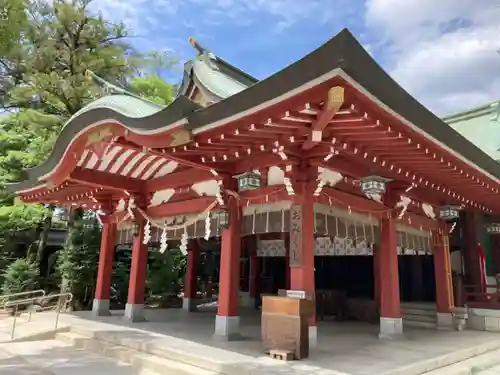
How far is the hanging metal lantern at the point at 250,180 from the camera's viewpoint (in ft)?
21.1

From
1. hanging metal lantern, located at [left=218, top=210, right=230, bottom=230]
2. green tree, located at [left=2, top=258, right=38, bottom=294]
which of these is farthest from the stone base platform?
green tree, located at [left=2, top=258, right=38, bottom=294]

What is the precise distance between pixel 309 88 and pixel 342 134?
1.49 meters

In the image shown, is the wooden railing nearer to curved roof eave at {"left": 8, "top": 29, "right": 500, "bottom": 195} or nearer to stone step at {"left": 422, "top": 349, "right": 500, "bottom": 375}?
stone step at {"left": 422, "top": 349, "right": 500, "bottom": 375}

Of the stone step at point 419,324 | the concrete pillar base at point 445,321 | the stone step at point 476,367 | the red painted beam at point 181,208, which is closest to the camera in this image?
the stone step at point 476,367

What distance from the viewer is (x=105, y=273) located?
33.9ft

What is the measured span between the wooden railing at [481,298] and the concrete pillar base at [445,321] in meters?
0.86

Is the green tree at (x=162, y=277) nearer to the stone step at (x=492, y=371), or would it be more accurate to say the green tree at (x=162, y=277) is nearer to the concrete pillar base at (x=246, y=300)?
the concrete pillar base at (x=246, y=300)

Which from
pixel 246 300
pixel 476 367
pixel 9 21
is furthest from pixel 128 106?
pixel 246 300

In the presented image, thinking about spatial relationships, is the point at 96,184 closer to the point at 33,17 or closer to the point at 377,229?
the point at 377,229

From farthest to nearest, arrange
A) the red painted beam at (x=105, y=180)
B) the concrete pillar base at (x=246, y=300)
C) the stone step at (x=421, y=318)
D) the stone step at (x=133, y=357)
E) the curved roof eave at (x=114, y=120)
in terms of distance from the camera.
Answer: the concrete pillar base at (x=246, y=300)
the stone step at (x=421, y=318)
the red painted beam at (x=105, y=180)
the curved roof eave at (x=114, y=120)
the stone step at (x=133, y=357)

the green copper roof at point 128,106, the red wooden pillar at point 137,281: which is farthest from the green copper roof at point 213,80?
the red wooden pillar at point 137,281

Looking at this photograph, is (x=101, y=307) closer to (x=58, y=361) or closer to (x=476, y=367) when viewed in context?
(x=58, y=361)

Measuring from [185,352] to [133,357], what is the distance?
932 mm

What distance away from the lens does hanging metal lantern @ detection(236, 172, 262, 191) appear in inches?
254
